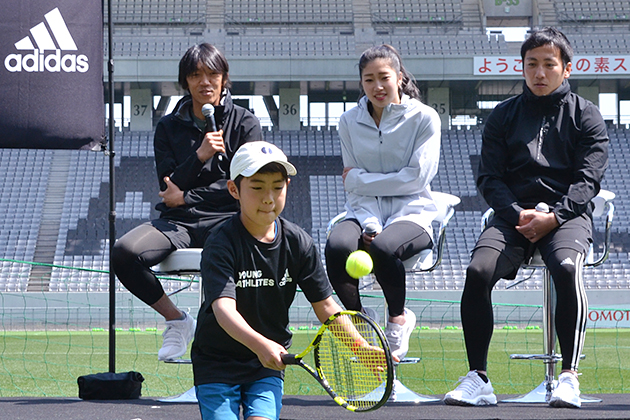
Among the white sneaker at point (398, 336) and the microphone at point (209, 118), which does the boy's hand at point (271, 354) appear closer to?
the white sneaker at point (398, 336)

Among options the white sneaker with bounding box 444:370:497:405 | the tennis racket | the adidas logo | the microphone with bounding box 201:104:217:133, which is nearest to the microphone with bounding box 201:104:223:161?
the microphone with bounding box 201:104:217:133

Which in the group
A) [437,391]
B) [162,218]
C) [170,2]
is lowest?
[437,391]

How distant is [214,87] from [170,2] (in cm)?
2072

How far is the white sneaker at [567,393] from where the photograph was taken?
280 cm

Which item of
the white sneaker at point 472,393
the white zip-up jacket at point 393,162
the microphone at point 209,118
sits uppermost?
the microphone at point 209,118

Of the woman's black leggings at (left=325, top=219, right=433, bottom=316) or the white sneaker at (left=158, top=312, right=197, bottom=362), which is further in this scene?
the white sneaker at (left=158, top=312, right=197, bottom=362)

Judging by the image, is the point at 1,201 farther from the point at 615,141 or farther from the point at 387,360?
the point at 387,360

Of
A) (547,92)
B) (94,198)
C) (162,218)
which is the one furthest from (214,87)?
(94,198)

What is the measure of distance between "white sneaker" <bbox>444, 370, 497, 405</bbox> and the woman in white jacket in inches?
10.7

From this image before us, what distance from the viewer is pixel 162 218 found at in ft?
11.1

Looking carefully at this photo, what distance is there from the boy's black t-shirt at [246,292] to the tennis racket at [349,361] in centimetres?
36

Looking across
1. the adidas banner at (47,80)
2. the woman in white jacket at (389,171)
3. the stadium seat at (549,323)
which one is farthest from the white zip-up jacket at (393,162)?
the adidas banner at (47,80)

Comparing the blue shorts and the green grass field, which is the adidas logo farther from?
the green grass field

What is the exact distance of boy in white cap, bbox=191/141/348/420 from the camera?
7.48 ft
